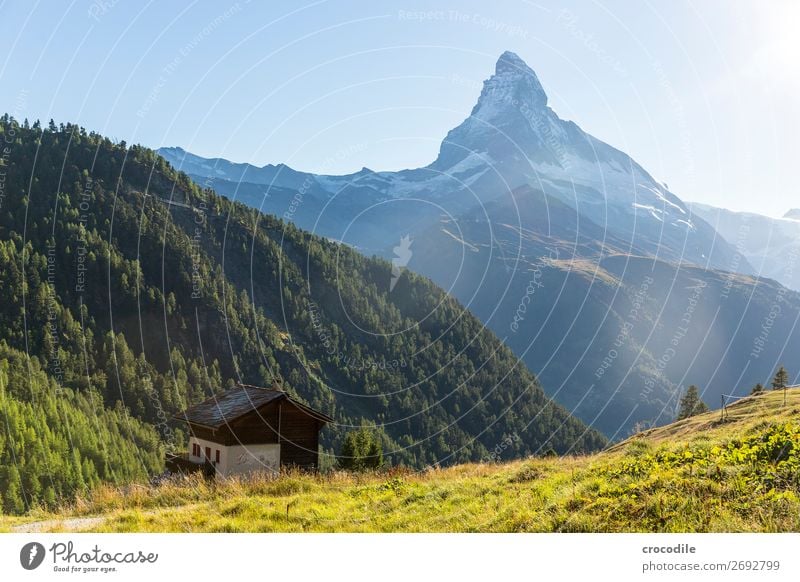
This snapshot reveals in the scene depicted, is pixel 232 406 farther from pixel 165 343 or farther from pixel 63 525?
pixel 165 343

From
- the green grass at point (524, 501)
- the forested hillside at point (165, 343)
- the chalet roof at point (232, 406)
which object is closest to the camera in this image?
the green grass at point (524, 501)

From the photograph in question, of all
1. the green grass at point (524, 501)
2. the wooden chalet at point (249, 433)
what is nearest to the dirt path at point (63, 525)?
the green grass at point (524, 501)

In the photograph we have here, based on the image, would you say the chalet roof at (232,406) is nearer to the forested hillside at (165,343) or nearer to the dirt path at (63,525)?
the dirt path at (63,525)

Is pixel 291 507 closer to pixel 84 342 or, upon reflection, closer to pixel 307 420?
pixel 307 420

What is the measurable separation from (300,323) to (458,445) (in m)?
64.4

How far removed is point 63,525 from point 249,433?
91.8 feet

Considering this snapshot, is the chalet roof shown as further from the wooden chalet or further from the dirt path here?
the dirt path

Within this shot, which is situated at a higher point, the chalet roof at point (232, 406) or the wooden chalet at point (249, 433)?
the chalet roof at point (232, 406)

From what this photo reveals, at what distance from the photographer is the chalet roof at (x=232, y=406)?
4000cm

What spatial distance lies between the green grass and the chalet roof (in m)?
20.8

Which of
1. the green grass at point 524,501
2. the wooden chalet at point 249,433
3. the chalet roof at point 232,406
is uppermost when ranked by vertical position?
the green grass at point 524,501

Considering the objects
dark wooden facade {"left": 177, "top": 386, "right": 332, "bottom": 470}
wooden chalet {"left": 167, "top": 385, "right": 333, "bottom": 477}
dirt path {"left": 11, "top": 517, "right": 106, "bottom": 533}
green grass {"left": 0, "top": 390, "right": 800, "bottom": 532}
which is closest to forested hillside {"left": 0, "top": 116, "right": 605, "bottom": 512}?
wooden chalet {"left": 167, "top": 385, "right": 333, "bottom": 477}

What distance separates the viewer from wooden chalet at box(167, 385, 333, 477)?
40156mm
